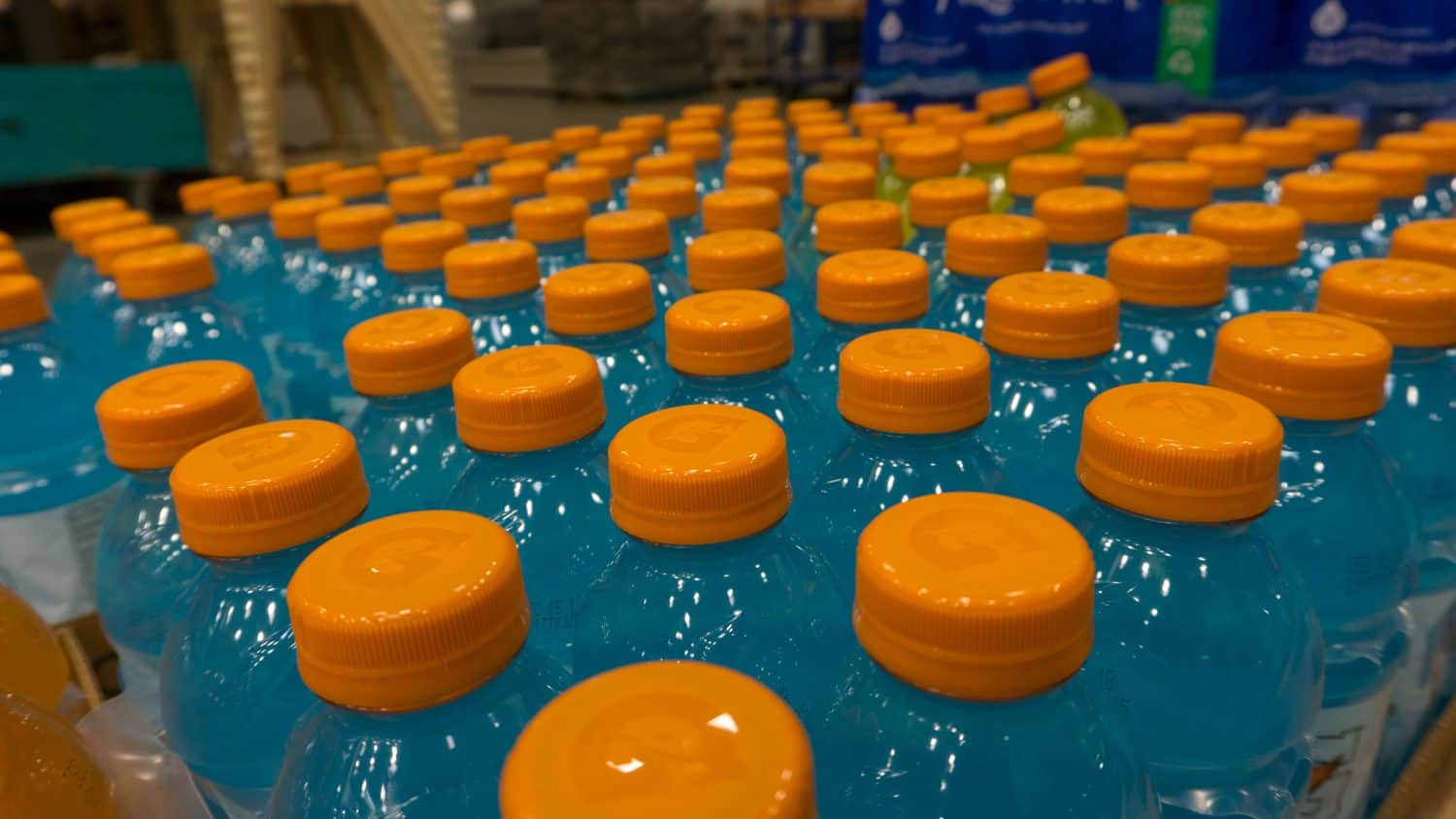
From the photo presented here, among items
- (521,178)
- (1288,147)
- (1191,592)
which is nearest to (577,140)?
(521,178)

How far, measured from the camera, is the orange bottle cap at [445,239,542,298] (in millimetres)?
1009

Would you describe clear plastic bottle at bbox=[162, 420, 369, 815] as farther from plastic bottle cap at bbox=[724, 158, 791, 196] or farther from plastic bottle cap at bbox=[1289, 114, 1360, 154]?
plastic bottle cap at bbox=[1289, 114, 1360, 154]

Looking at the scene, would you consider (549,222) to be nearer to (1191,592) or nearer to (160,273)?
(160,273)

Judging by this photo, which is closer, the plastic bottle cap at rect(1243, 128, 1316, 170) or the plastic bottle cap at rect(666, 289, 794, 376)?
the plastic bottle cap at rect(666, 289, 794, 376)

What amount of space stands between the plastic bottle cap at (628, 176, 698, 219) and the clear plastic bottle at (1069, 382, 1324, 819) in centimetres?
87

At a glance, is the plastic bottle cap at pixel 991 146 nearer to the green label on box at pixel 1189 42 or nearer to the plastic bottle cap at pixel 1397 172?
the plastic bottle cap at pixel 1397 172

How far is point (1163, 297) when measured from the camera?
2.88ft

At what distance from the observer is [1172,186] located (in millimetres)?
1188

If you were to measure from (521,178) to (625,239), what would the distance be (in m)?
0.50

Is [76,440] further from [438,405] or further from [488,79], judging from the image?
[488,79]

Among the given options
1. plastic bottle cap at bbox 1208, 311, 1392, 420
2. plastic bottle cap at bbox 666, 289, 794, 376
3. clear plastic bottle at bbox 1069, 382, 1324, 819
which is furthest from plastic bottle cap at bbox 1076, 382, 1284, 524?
plastic bottle cap at bbox 666, 289, 794, 376

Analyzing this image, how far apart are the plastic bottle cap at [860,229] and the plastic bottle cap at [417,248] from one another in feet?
1.56

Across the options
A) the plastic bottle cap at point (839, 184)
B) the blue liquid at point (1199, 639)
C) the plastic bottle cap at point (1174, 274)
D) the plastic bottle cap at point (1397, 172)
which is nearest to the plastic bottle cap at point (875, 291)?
the plastic bottle cap at point (1174, 274)

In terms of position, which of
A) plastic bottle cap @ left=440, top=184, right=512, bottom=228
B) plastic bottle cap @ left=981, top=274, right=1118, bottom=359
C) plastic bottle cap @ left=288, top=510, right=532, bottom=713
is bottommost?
plastic bottle cap @ left=288, top=510, right=532, bottom=713
